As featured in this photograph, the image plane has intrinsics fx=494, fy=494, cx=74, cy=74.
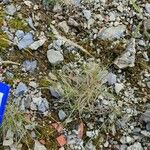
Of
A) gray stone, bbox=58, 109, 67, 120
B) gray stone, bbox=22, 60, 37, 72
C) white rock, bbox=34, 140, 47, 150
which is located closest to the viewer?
white rock, bbox=34, 140, 47, 150

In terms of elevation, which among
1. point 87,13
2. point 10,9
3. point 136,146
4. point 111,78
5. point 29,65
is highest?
point 10,9

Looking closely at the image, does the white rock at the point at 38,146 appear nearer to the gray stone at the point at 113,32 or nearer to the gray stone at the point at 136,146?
the gray stone at the point at 136,146

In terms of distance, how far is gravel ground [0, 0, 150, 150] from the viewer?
272 centimetres

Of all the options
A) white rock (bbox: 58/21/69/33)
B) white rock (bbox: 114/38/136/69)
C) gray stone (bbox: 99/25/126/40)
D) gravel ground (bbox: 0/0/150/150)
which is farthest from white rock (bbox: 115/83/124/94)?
white rock (bbox: 58/21/69/33)

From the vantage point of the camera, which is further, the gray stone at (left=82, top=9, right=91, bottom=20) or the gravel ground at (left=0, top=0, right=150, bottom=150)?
the gray stone at (left=82, top=9, right=91, bottom=20)

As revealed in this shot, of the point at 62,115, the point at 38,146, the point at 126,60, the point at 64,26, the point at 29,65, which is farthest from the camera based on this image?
the point at 64,26

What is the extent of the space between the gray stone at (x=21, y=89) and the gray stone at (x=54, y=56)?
9.2 inches

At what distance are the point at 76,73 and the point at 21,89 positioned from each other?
35cm

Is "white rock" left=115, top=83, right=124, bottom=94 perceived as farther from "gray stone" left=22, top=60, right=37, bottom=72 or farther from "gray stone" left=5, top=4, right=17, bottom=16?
"gray stone" left=5, top=4, right=17, bottom=16

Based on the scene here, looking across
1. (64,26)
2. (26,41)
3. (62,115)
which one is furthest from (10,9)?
(62,115)

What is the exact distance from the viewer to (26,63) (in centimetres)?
289

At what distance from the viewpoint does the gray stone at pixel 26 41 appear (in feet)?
9.64

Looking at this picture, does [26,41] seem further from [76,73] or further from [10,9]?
[76,73]

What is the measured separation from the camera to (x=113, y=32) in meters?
3.12
